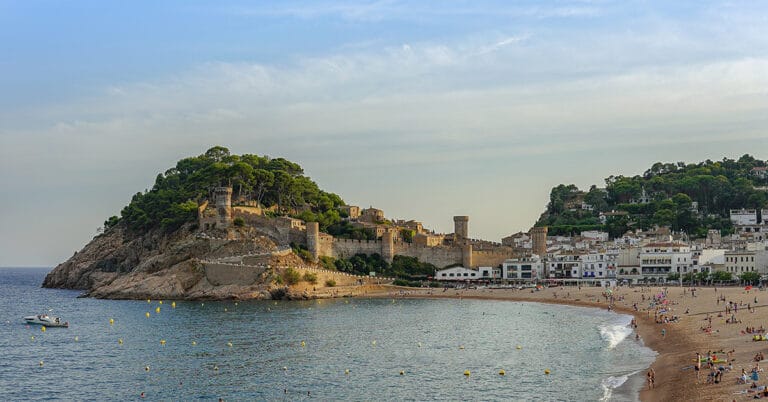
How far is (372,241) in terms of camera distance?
83.2 meters

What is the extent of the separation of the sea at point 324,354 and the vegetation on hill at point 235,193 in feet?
68.5

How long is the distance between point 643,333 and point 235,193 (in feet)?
167

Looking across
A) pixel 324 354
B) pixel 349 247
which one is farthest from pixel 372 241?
pixel 324 354

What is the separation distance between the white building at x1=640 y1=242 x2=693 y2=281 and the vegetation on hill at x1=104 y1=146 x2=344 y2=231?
102ft

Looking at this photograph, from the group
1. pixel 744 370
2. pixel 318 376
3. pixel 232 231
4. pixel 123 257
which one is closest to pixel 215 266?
pixel 232 231

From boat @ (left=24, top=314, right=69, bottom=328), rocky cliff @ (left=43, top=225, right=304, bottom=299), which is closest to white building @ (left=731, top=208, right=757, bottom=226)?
rocky cliff @ (left=43, top=225, right=304, bottom=299)

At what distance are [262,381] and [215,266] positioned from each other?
38452mm

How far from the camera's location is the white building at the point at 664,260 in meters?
75.6

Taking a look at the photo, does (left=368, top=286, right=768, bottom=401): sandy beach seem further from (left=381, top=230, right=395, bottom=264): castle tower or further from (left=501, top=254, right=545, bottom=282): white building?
(left=501, top=254, right=545, bottom=282): white building

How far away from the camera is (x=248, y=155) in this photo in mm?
93625

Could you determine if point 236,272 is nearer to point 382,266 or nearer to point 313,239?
point 313,239

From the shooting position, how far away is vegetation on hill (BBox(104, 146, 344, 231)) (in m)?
81.7

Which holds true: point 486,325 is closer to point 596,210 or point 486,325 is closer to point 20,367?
point 20,367

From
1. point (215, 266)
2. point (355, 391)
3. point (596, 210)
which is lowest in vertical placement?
point (355, 391)
